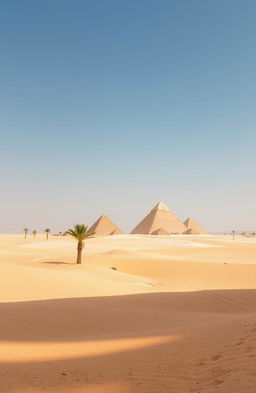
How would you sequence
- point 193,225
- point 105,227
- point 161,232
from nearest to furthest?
1. point 161,232
2. point 105,227
3. point 193,225

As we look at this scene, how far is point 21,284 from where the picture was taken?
16656 millimetres

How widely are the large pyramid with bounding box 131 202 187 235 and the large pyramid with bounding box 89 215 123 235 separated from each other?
6695 millimetres

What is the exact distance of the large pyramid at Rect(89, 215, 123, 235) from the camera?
11044cm

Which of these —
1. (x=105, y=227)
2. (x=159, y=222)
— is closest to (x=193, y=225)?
(x=159, y=222)

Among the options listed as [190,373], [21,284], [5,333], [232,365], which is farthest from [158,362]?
[21,284]

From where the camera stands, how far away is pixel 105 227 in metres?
112

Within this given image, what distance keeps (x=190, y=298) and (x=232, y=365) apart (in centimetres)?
975

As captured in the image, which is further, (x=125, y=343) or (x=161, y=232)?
(x=161, y=232)

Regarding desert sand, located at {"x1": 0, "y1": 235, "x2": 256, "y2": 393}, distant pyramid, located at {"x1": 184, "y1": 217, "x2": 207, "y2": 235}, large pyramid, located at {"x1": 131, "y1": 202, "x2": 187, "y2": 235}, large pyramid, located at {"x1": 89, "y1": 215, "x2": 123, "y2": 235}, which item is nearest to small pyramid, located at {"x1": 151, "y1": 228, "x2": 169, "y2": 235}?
large pyramid, located at {"x1": 131, "y1": 202, "x2": 187, "y2": 235}

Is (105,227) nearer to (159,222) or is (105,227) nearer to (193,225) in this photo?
(159,222)

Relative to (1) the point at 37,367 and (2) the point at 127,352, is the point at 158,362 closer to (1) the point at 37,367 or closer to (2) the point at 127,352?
(2) the point at 127,352

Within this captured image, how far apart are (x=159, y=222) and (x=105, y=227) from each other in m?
16.9

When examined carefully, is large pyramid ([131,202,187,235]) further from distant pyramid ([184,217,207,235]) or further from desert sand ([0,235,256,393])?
desert sand ([0,235,256,393])

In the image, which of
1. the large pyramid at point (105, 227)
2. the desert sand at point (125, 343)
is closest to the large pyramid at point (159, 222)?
the large pyramid at point (105, 227)
